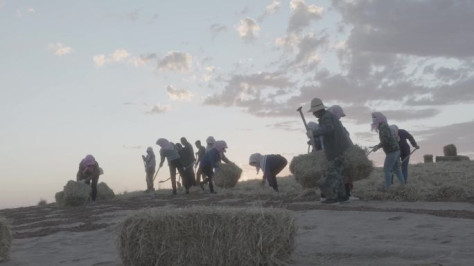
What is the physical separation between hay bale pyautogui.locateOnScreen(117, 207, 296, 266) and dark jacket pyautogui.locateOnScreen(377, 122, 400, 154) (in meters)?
7.83

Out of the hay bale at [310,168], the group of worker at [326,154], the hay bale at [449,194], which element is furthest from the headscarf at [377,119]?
the hay bale at [449,194]

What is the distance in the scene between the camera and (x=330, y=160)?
11953 millimetres

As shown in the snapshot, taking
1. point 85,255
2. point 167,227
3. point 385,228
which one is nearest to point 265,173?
point 385,228

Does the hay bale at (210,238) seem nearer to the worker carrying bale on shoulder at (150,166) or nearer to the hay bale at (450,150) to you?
the worker carrying bale on shoulder at (150,166)

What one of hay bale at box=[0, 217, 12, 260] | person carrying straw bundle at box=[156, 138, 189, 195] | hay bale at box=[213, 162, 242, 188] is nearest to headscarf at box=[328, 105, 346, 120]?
person carrying straw bundle at box=[156, 138, 189, 195]

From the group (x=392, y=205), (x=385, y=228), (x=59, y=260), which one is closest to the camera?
(x=59, y=260)

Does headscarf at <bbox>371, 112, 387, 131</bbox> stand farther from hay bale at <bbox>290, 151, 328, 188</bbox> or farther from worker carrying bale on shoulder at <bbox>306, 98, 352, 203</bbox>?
worker carrying bale on shoulder at <bbox>306, 98, 352, 203</bbox>

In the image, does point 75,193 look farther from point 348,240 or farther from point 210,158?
point 348,240

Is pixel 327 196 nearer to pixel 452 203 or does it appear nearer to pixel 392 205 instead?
pixel 392 205

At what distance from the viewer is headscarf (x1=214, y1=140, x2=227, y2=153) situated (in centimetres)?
1941

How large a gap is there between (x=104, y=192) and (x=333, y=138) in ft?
39.1

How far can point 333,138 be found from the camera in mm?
11836

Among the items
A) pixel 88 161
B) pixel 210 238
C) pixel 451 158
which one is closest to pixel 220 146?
pixel 88 161

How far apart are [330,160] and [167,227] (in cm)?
682
